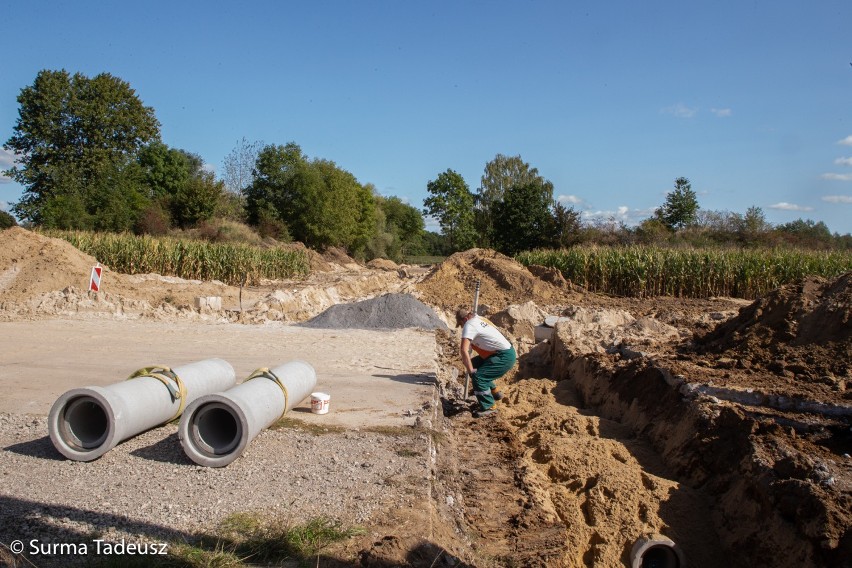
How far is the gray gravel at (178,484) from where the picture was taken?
419 cm

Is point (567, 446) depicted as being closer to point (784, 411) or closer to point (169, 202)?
point (784, 411)

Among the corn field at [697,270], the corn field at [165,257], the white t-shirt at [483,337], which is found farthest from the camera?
the corn field at [165,257]

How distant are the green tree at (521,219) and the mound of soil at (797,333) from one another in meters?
40.0

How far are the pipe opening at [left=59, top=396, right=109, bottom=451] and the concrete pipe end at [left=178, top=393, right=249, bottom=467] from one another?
66cm

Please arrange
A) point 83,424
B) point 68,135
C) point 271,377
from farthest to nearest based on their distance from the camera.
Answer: point 68,135, point 271,377, point 83,424

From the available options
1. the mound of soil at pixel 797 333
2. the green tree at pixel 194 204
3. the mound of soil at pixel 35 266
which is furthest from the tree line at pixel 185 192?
the mound of soil at pixel 797 333

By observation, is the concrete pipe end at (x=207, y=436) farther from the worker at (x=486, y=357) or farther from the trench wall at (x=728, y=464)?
the trench wall at (x=728, y=464)

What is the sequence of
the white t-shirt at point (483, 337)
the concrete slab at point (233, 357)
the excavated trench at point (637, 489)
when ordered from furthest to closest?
the white t-shirt at point (483, 337)
the concrete slab at point (233, 357)
the excavated trench at point (637, 489)

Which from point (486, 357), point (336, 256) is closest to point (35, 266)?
point (486, 357)

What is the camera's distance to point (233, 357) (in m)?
10.6

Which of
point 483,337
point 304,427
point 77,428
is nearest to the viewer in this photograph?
point 77,428

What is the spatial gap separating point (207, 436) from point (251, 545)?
178 cm

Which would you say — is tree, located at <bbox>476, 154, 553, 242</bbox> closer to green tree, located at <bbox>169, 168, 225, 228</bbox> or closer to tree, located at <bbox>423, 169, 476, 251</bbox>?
tree, located at <bbox>423, 169, 476, 251</bbox>

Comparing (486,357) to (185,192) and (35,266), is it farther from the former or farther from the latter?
(185,192)
